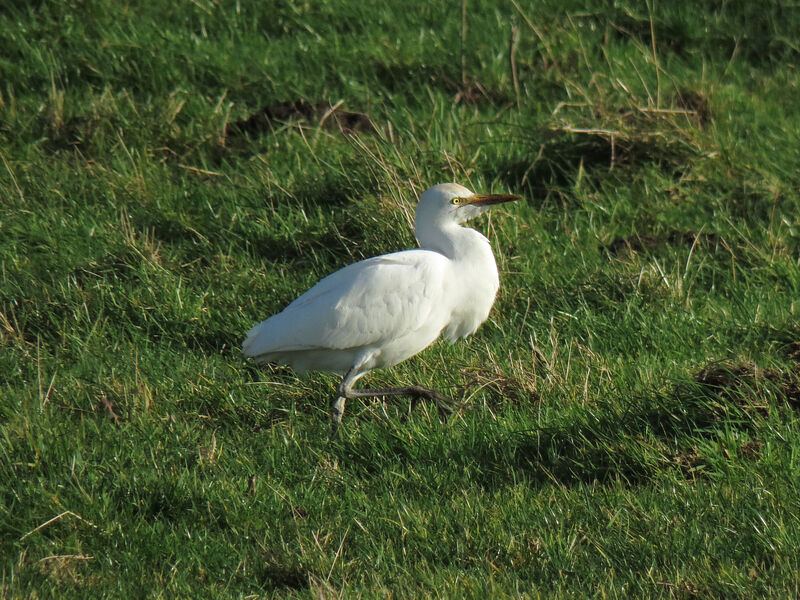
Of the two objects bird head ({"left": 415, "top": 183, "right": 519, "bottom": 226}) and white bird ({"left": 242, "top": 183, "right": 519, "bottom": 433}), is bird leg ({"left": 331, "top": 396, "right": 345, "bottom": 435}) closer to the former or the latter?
white bird ({"left": 242, "top": 183, "right": 519, "bottom": 433})

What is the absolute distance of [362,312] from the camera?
548 centimetres

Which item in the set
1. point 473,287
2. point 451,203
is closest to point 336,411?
point 473,287

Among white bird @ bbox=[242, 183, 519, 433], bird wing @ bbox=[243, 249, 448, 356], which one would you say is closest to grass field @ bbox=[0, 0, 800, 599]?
white bird @ bbox=[242, 183, 519, 433]

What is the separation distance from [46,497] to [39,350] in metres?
1.65

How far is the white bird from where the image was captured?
215 inches

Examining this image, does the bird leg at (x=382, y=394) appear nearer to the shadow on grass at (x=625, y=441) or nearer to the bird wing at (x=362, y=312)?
the bird wing at (x=362, y=312)

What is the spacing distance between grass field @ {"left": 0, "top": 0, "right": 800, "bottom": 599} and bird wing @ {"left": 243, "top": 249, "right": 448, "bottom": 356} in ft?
0.89

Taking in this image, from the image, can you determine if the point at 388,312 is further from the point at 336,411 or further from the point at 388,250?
the point at 388,250

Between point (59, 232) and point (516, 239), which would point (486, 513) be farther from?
point (59, 232)

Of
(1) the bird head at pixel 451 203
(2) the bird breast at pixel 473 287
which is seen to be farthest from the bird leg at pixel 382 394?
(1) the bird head at pixel 451 203

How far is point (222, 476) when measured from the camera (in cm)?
457

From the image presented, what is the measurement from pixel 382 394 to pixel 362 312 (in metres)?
0.41

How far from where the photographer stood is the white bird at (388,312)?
5.45 metres

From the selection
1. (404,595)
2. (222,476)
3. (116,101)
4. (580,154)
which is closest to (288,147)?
(116,101)
